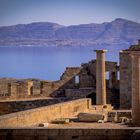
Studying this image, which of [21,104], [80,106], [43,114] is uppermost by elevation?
[21,104]

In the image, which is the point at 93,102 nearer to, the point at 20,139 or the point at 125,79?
the point at 125,79

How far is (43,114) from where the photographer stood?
26531 millimetres

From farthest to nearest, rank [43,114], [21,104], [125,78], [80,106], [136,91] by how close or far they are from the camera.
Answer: [125,78] < [21,104] < [80,106] < [43,114] < [136,91]

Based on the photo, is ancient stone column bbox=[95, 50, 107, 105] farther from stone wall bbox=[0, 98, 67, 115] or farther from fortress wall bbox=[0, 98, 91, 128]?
stone wall bbox=[0, 98, 67, 115]

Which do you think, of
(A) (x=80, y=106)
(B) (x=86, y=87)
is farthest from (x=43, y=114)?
(B) (x=86, y=87)

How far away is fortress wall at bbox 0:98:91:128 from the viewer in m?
22.6

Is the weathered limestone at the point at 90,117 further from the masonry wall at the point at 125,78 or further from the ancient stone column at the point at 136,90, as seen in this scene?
the masonry wall at the point at 125,78

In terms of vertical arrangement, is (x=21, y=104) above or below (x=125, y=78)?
below

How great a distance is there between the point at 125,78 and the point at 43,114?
17.0 metres

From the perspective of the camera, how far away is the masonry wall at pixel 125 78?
1673 inches

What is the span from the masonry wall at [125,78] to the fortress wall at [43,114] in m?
8.87

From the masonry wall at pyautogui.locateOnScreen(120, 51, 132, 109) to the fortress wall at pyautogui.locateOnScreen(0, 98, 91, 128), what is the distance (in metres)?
8.87

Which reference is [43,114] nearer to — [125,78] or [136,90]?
[136,90]

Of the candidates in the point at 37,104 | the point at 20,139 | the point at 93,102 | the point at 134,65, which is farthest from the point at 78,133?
the point at 93,102
